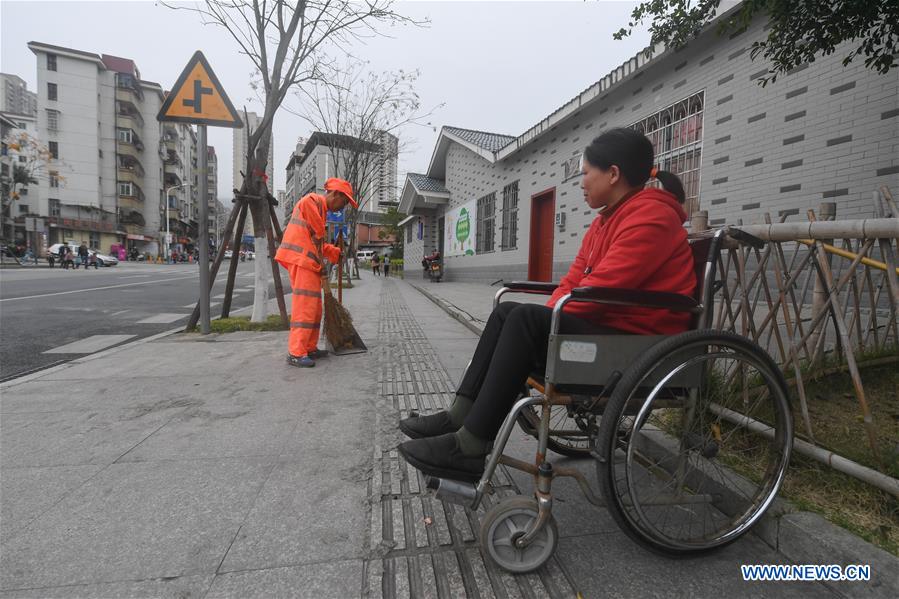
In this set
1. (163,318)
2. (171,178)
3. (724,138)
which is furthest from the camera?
(171,178)

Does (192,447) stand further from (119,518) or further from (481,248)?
(481,248)

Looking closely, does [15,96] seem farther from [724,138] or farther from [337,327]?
[724,138]

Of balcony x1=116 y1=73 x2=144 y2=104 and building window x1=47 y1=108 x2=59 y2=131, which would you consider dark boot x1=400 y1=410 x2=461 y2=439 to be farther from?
balcony x1=116 y1=73 x2=144 y2=104

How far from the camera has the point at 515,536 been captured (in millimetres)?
1517

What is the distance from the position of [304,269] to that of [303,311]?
0.40 meters

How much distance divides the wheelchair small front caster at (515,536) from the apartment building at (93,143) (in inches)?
2171

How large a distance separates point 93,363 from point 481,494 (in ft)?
14.5

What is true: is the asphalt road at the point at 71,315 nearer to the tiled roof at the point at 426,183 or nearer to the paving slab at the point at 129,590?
the paving slab at the point at 129,590

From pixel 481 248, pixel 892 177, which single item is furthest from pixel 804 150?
pixel 481 248

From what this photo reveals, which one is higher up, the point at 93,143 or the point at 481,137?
the point at 93,143

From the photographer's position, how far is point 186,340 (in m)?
5.41

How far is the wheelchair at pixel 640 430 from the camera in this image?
1499 millimetres

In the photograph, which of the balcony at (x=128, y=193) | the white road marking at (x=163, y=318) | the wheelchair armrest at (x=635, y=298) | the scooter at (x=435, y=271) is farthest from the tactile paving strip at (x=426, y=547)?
the balcony at (x=128, y=193)

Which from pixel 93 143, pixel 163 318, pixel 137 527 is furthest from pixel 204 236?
pixel 93 143
